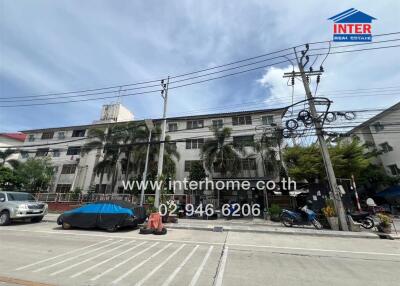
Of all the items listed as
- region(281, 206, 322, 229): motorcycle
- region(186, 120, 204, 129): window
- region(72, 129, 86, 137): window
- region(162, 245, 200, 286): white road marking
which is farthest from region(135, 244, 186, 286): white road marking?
region(72, 129, 86, 137): window

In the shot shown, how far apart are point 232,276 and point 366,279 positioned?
2933 millimetres

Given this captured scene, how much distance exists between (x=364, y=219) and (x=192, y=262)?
11272 mm

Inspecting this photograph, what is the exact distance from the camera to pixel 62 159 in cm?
2991

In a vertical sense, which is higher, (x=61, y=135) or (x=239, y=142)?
(x=61, y=135)

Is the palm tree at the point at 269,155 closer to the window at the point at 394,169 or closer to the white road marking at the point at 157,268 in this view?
the window at the point at 394,169

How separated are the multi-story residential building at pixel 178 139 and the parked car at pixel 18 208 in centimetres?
1039

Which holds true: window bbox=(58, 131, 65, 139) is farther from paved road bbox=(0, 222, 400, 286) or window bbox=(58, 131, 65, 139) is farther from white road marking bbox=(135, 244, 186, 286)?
white road marking bbox=(135, 244, 186, 286)

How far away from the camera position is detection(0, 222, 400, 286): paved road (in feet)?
14.3

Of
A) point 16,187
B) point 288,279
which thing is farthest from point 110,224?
point 16,187

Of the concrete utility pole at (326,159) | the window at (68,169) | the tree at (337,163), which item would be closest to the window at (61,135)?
the window at (68,169)

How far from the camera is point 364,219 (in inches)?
459

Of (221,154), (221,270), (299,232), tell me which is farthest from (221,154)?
(221,270)

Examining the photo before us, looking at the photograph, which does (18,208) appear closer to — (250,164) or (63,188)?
Result: (63,188)

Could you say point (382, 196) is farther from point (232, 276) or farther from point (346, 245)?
point (232, 276)
